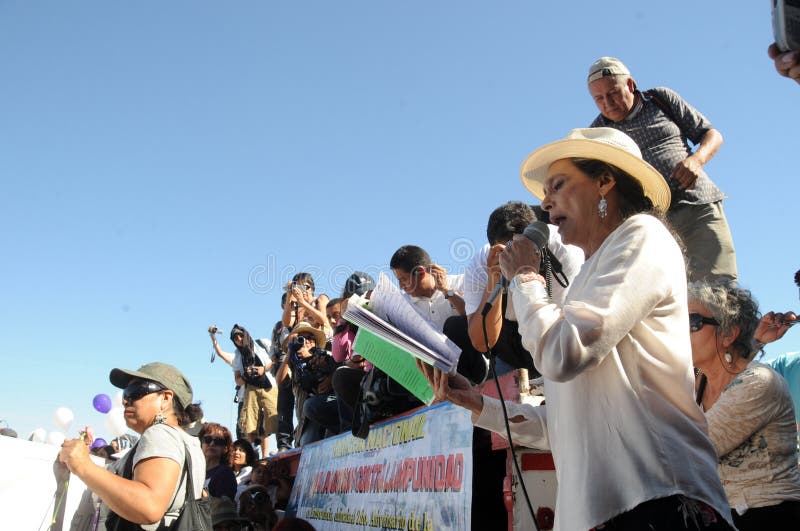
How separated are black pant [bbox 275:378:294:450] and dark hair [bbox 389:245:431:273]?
160 inches

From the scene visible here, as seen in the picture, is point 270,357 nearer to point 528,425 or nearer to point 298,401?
point 298,401

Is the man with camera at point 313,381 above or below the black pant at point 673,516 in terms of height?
above

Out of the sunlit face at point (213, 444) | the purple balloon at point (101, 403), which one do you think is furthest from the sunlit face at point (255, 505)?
the purple balloon at point (101, 403)

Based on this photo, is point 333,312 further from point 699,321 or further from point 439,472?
point 699,321

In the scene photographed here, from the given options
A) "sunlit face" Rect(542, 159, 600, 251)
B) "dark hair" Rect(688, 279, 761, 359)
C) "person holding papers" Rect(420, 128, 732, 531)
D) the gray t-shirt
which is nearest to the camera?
the gray t-shirt

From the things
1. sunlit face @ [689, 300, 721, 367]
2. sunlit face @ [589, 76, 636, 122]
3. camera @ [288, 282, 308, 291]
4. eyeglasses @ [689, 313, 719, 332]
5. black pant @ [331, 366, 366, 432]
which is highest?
camera @ [288, 282, 308, 291]

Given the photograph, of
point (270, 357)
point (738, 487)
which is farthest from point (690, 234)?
point (270, 357)

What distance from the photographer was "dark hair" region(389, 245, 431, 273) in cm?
506

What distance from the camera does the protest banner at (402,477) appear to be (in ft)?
10.2

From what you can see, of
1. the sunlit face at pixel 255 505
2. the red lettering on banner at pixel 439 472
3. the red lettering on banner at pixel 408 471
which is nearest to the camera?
the red lettering on banner at pixel 439 472

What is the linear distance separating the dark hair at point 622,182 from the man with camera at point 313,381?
14.9 ft

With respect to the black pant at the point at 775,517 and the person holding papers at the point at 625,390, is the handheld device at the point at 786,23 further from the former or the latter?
the black pant at the point at 775,517

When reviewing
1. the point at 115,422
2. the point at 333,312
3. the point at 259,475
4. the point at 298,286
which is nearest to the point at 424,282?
the point at 333,312

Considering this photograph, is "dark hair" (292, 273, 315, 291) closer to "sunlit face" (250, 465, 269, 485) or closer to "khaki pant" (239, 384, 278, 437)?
"khaki pant" (239, 384, 278, 437)
